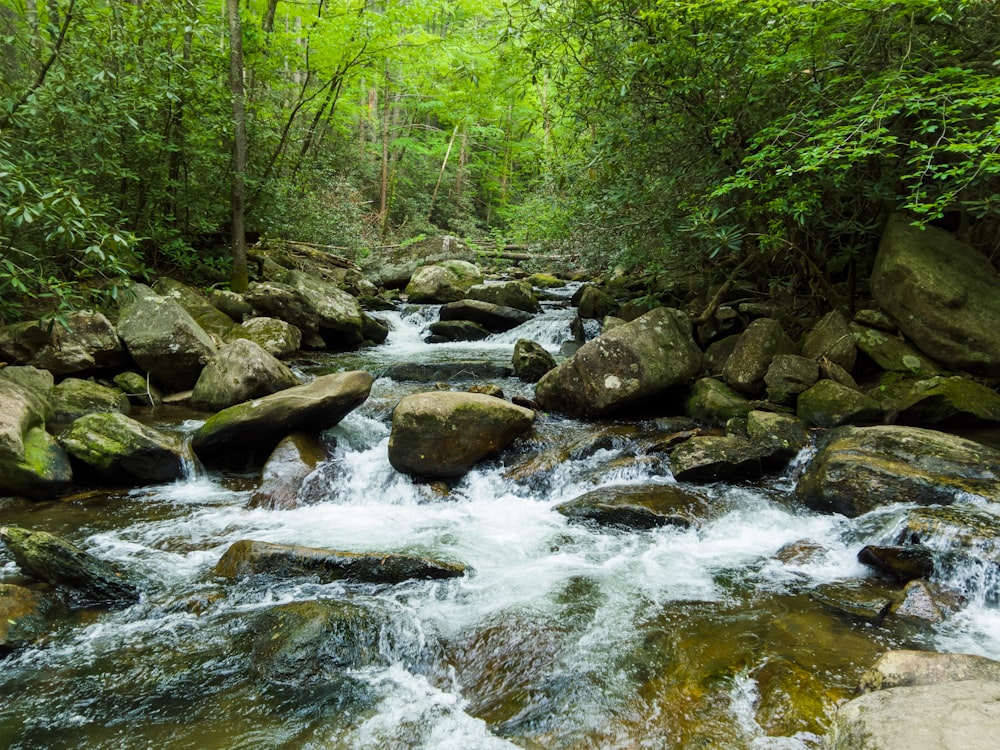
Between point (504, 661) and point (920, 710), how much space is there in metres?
2.20

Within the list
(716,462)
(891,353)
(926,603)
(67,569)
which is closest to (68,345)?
(67,569)

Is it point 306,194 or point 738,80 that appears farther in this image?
point 306,194

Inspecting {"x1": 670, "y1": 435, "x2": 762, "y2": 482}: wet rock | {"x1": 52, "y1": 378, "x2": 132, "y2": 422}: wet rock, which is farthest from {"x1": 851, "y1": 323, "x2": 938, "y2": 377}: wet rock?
{"x1": 52, "y1": 378, "x2": 132, "y2": 422}: wet rock

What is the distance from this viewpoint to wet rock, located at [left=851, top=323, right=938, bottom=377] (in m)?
6.82

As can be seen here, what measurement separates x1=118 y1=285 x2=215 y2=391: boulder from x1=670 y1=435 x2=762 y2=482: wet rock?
278 inches

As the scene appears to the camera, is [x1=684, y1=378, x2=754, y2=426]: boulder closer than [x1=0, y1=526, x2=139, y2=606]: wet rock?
No

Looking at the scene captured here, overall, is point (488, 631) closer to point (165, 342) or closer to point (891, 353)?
point (891, 353)

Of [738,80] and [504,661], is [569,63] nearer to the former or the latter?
[738,80]

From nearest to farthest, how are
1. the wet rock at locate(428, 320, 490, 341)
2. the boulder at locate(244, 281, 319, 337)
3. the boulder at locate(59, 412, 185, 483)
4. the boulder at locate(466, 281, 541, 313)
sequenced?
the boulder at locate(59, 412, 185, 483), the boulder at locate(244, 281, 319, 337), the wet rock at locate(428, 320, 490, 341), the boulder at locate(466, 281, 541, 313)

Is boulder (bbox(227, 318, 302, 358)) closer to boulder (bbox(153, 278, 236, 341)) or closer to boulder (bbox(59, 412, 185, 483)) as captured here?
boulder (bbox(153, 278, 236, 341))

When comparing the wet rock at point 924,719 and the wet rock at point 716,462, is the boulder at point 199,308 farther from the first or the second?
the wet rock at point 924,719

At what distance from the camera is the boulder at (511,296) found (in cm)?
1471

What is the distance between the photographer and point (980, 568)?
13.1 ft

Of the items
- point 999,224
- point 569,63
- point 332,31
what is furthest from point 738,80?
point 332,31
